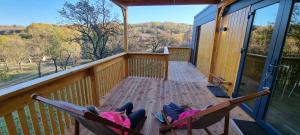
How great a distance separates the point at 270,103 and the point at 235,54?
4.76 ft

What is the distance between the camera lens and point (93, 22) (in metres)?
11.6

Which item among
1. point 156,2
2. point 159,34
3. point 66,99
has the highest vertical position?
point 156,2

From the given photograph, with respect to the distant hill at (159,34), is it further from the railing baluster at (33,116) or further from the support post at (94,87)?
the railing baluster at (33,116)

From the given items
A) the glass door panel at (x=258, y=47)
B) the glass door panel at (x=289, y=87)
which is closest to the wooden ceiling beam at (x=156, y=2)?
the glass door panel at (x=258, y=47)

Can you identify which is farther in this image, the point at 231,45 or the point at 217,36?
the point at 217,36

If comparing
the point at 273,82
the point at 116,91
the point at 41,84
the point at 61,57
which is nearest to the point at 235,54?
the point at 273,82

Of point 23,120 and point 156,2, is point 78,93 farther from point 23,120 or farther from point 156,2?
point 156,2

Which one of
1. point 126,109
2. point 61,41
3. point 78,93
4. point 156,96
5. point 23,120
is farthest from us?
point 61,41

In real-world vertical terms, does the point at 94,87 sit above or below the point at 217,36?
below

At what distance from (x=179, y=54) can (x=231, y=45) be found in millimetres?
5191

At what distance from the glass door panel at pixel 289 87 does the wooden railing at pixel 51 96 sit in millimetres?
2941

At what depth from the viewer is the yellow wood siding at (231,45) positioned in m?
3.14

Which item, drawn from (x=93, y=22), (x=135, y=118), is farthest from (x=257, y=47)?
(x=93, y=22)

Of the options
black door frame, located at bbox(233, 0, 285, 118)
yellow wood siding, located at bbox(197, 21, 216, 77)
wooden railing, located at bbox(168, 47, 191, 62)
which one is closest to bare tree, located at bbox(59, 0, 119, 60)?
wooden railing, located at bbox(168, 47, 191, 62)
